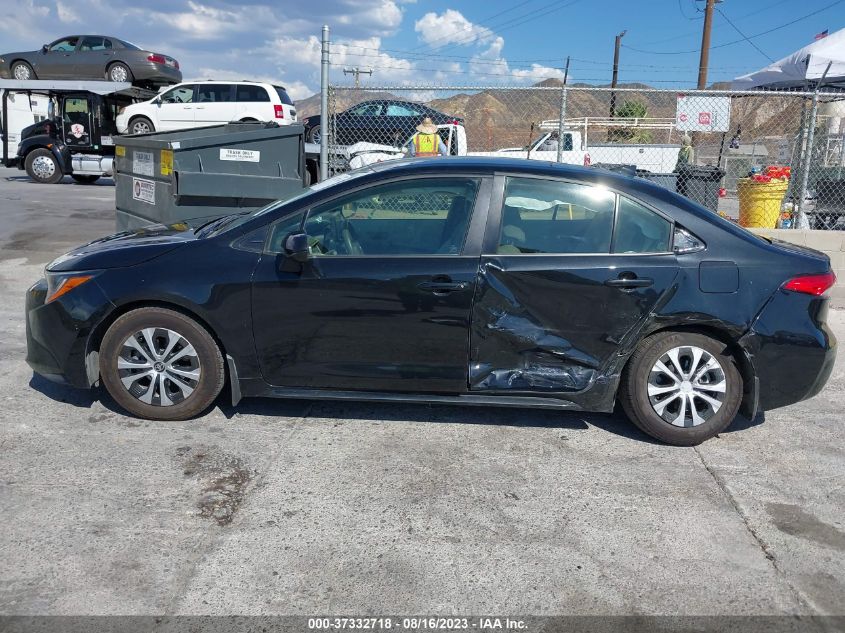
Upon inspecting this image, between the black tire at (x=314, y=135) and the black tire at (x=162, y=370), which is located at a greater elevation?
the black tire at (x=314, y=135)

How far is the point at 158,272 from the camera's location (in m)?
Result: 4.34

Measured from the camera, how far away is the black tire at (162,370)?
4.37 meters

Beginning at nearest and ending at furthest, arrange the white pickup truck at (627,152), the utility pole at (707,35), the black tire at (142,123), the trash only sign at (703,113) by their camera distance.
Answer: the trash only sign at (703,113)
the black tire at (142,123)
the white pickup truck at (627,152)
the utility pole at (707,35)

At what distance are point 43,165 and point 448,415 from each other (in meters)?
18.2

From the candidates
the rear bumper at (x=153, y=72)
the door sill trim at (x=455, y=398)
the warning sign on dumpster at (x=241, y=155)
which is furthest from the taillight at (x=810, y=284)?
the rear bumper at (x=153, y=72)

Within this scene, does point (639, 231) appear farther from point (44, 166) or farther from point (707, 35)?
point (707, 35)

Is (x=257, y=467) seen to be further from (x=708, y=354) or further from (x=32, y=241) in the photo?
(x=32, y=241)

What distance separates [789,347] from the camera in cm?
434

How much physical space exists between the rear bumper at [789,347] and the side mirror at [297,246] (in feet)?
8.29

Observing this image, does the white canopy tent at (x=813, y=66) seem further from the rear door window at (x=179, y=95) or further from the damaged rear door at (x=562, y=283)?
the rear door window at (x=179, y=95)

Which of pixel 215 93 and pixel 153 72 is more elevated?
pixel 153 72

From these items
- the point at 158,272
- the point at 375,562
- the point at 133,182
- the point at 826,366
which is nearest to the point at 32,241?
the point at 133,182

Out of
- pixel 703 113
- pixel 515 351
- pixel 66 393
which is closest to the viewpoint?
pixel 515 351

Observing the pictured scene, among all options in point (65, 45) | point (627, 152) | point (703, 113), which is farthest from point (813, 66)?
point (65, 45)
